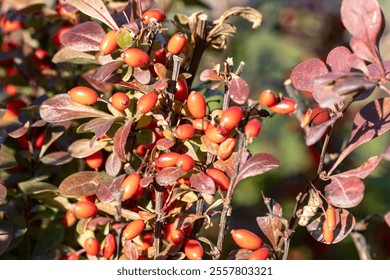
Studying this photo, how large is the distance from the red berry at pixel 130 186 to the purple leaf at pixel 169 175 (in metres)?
0.04

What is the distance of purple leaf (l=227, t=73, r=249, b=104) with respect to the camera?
37.3 inches

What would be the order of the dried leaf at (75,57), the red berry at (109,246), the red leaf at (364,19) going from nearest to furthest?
the red leaf at (364,19), the red berry at (109,246), the dried leaf at (75,57)

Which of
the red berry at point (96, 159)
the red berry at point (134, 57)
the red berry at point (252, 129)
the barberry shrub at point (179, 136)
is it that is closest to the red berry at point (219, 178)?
the barberry shrub at point (179, 136)

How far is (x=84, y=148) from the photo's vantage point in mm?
1246

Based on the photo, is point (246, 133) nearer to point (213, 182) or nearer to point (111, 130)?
point (213, 182)

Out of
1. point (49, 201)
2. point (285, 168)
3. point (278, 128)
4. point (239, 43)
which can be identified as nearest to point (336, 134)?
point (285, 168)

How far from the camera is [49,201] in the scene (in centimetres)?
132

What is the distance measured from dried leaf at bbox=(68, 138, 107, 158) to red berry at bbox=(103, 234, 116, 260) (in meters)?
0.18

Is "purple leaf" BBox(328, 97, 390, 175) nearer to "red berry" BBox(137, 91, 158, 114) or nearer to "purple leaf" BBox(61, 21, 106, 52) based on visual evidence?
"red berry" BBox(137, 91, 158, 114)

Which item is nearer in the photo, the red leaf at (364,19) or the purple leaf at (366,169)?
the red leaf at (364,19)

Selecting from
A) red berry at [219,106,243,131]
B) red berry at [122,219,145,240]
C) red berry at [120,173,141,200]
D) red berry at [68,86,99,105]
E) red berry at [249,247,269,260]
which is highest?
red berry at [219,106,243,131]

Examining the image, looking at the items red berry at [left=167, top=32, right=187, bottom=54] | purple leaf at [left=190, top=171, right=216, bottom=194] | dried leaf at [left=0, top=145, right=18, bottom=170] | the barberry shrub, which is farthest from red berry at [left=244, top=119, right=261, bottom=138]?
dried leaf at [left=0, top=145, right=18, bottom=170]

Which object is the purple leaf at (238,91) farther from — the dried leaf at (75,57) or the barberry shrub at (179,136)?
the dried leaf at (75,57)

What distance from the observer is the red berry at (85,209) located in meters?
1.17
